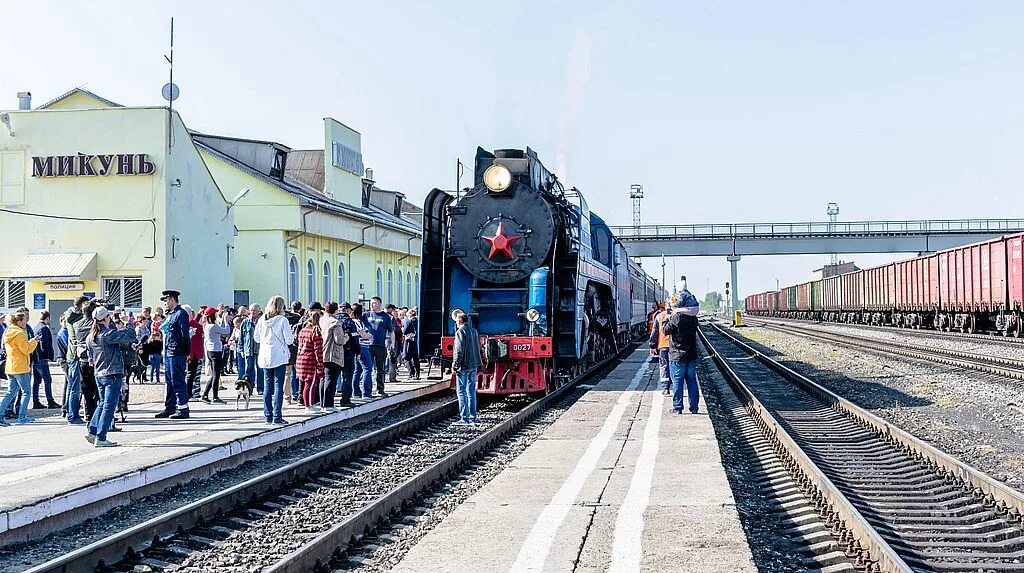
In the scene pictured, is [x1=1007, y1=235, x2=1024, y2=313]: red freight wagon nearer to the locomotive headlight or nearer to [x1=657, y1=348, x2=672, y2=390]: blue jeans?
[x1=657, y1=348, x2=672, y2=390]: blue jeans

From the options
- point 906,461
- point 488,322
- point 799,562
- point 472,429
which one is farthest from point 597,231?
point 799,562

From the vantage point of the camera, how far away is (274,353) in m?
12.3

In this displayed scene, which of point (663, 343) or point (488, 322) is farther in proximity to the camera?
point (488, 322)

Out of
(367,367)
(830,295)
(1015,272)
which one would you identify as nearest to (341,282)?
(367,367)

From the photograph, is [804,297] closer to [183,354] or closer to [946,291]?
[946,291]

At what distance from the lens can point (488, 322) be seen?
51.3ft

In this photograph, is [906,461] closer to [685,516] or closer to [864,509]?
[864,509]

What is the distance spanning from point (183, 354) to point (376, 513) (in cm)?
690

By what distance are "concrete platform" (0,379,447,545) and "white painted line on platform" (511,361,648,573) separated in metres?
3.75

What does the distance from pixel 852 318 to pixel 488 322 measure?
162ft

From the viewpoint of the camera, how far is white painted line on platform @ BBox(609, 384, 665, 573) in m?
5.63

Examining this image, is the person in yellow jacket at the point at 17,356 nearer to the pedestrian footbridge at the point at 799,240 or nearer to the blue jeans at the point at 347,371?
the blue jeans at the point at 347,371

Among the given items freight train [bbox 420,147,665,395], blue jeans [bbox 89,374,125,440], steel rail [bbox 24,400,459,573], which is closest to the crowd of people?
blue jeans [bbox 89,374,125,440]

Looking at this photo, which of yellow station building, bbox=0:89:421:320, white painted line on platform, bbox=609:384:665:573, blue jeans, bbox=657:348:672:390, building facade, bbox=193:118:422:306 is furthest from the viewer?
building facade, bbox=193:118:422:306
